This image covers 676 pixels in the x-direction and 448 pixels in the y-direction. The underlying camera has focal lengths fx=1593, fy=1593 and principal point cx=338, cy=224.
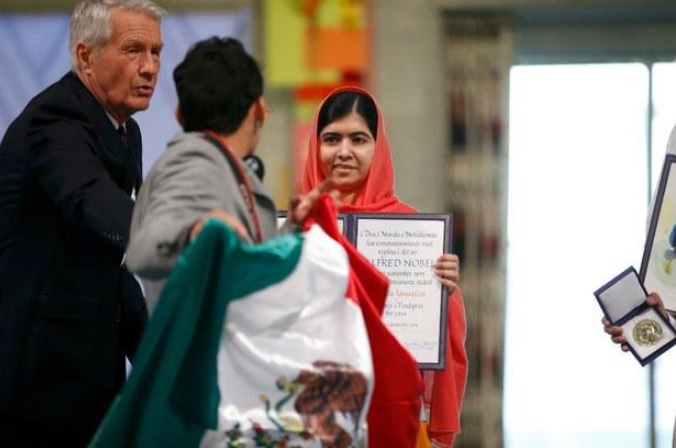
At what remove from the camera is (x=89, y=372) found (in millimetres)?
3412

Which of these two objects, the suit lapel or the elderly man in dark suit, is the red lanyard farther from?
the suit lapel

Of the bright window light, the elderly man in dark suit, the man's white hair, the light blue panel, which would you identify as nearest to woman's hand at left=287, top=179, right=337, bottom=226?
the elderly man in dark suit

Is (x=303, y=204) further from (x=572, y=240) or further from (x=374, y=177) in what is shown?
(x=572, y=240)

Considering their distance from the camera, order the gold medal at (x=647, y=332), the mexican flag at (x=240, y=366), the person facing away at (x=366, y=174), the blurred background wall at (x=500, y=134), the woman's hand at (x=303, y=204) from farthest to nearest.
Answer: the blurred background wall at (x=500, y=134)
the person facing away at (x=366, y=174)
the gold medal at (x=647, y=332)
the woman's hand at (x=303, y=204)
the mexican flag at (x=240, y=366)

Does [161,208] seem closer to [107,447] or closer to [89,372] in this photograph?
[107,447]

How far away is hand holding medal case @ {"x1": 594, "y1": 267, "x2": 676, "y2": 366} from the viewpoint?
13.4ft

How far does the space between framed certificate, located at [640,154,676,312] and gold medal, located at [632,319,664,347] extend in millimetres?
62

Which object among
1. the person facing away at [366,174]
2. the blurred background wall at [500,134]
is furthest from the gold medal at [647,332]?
the blurred background wall at [500,134]

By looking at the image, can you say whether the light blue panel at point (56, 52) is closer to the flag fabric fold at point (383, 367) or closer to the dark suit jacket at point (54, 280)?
the dark suit jacket at point (54, 280)

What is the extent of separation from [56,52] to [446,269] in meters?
3.91

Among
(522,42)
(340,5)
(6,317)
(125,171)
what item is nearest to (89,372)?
(6,317)

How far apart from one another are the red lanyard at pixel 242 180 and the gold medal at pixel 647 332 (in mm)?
1542

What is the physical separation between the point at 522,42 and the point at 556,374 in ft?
5.43

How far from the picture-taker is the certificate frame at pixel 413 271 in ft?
13.5
